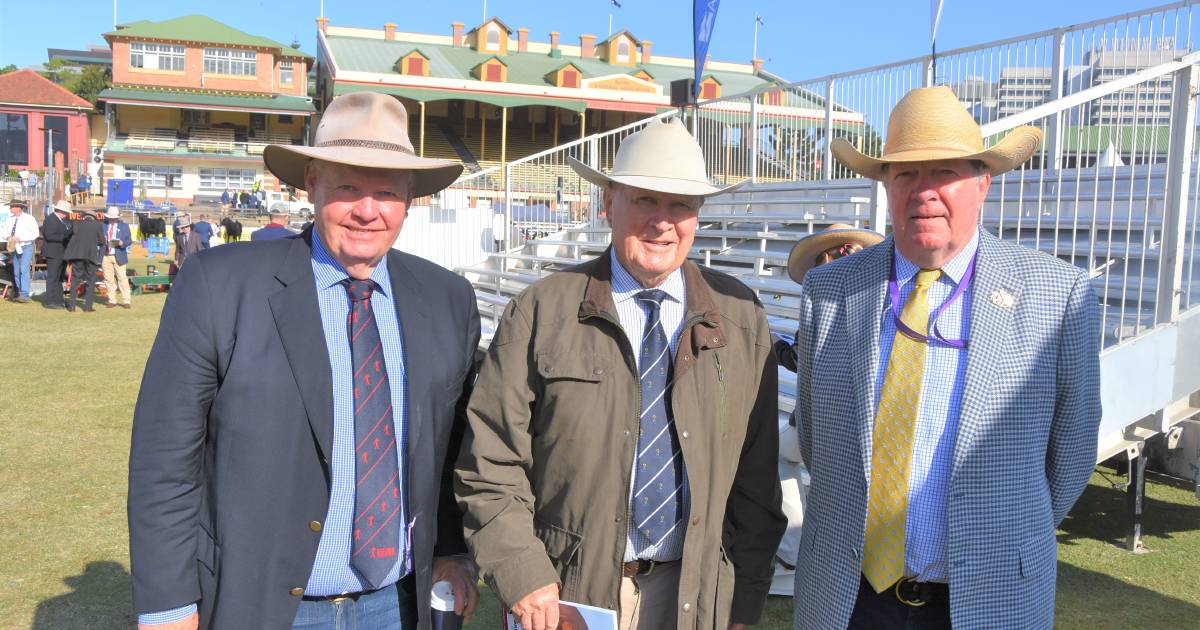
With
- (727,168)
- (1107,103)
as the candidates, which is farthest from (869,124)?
(1107,103)

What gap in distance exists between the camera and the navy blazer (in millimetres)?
2158

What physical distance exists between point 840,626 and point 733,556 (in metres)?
0.35

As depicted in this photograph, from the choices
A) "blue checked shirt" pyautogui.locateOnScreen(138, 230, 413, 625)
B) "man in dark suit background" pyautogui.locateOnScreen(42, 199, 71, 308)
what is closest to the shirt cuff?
"blue checked shirt" pyautogui.locateOnScreen(138, 230, 413, 625)

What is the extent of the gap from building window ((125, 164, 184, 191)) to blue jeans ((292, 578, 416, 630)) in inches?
2028

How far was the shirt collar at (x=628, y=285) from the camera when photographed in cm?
252

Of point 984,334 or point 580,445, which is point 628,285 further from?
point 984,334

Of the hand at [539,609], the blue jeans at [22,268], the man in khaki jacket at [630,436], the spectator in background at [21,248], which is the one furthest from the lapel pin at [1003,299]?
the blue jeans at [22,268]

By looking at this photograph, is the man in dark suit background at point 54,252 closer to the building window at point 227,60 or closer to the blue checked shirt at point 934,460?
the blue checked shirt at point 934,460

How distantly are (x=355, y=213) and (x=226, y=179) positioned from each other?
169 feet

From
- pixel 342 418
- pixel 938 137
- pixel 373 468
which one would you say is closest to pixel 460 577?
pixel 373 468

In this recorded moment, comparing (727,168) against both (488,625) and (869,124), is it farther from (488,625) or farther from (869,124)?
(488,625)

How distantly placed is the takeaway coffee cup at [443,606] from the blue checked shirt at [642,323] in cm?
48

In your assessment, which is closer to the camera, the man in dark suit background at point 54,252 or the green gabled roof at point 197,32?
the man in dark suit background at point 54,252

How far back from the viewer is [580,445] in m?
2.35
